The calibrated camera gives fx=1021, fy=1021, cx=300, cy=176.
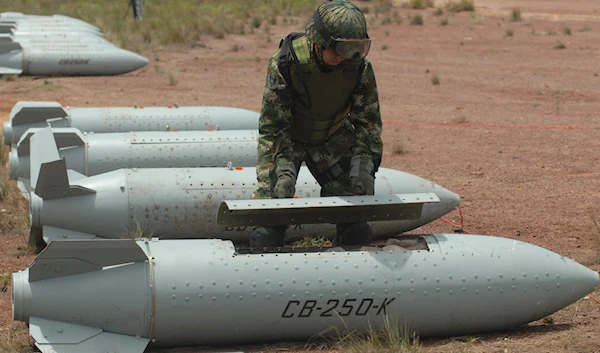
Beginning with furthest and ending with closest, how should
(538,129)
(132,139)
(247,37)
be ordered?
1. (247,37)
2. (538,129)
3. (132,139)

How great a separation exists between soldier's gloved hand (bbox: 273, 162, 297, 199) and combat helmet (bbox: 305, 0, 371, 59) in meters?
0.76

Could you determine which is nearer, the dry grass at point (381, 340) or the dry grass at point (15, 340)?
the dry grass at point (381, 340)

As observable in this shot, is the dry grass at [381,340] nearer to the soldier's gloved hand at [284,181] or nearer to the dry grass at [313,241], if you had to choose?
the soldier's gloved hand at [284,181]

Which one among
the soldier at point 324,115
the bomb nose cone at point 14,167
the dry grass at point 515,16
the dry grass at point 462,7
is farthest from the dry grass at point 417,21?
the soldier at point 324,115

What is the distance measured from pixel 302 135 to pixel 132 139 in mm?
3413

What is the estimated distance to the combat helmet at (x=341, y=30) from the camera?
18.7ft

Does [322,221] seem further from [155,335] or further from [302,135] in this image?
[155,335]

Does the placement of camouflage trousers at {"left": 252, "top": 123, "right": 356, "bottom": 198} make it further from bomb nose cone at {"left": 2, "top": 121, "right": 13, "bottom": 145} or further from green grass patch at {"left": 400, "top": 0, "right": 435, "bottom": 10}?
green grass patch at {"left": 400, "top": 0, "right": 435, "bottom": 10}

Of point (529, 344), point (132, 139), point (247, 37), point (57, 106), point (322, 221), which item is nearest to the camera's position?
point (529, 344)

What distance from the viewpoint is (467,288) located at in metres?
5.82

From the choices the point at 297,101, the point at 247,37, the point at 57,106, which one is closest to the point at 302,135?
the point at 297,101

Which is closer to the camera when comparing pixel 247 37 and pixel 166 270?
pixel 166 270

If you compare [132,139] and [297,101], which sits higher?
[297,101]

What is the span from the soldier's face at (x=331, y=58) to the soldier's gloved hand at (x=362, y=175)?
0.64 metres
